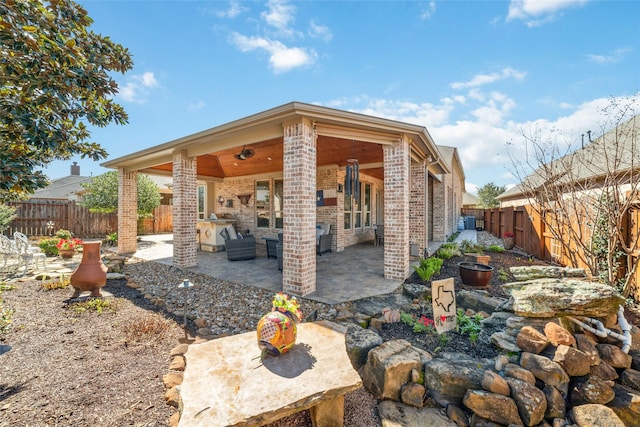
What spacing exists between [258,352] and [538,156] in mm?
6238

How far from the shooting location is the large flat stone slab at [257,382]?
1.59 meters

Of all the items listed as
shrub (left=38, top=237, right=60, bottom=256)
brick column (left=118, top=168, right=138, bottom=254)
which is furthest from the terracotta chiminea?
shrub (left=38, top=237, right=60, bottom=256)

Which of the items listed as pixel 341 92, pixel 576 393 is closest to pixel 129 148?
pixel 341 92

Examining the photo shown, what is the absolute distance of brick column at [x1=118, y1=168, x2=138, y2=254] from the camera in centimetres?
844

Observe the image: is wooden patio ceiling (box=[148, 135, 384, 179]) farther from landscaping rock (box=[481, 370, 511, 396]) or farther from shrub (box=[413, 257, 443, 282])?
landscaping rock (box=[481, 370, 511, 396])

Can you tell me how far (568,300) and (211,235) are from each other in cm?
893

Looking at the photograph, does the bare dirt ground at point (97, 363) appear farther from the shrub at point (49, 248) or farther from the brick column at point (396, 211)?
the shrub at point (49, 248)

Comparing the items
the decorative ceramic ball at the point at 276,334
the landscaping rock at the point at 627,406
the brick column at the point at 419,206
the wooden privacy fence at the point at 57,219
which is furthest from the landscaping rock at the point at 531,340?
the wooden privacy fence at the point at 57,219

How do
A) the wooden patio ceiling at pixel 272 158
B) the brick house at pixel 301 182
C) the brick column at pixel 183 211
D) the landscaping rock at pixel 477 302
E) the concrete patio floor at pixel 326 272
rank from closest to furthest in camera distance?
the landscaping rock at pixel 477 302 → the brick house at pixel 301 182 → the concrete patio floor at pixel 326 272 → the brick column at pixel 183 211 → the wooden patio ceiling at pixel 272 158

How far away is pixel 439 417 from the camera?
224 centimetres

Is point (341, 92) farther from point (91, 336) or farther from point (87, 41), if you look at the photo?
point (91, 336)

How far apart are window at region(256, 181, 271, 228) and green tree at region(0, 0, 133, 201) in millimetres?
6781

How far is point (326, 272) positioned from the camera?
5.88m

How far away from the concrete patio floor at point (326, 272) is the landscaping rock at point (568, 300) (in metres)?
1.97
